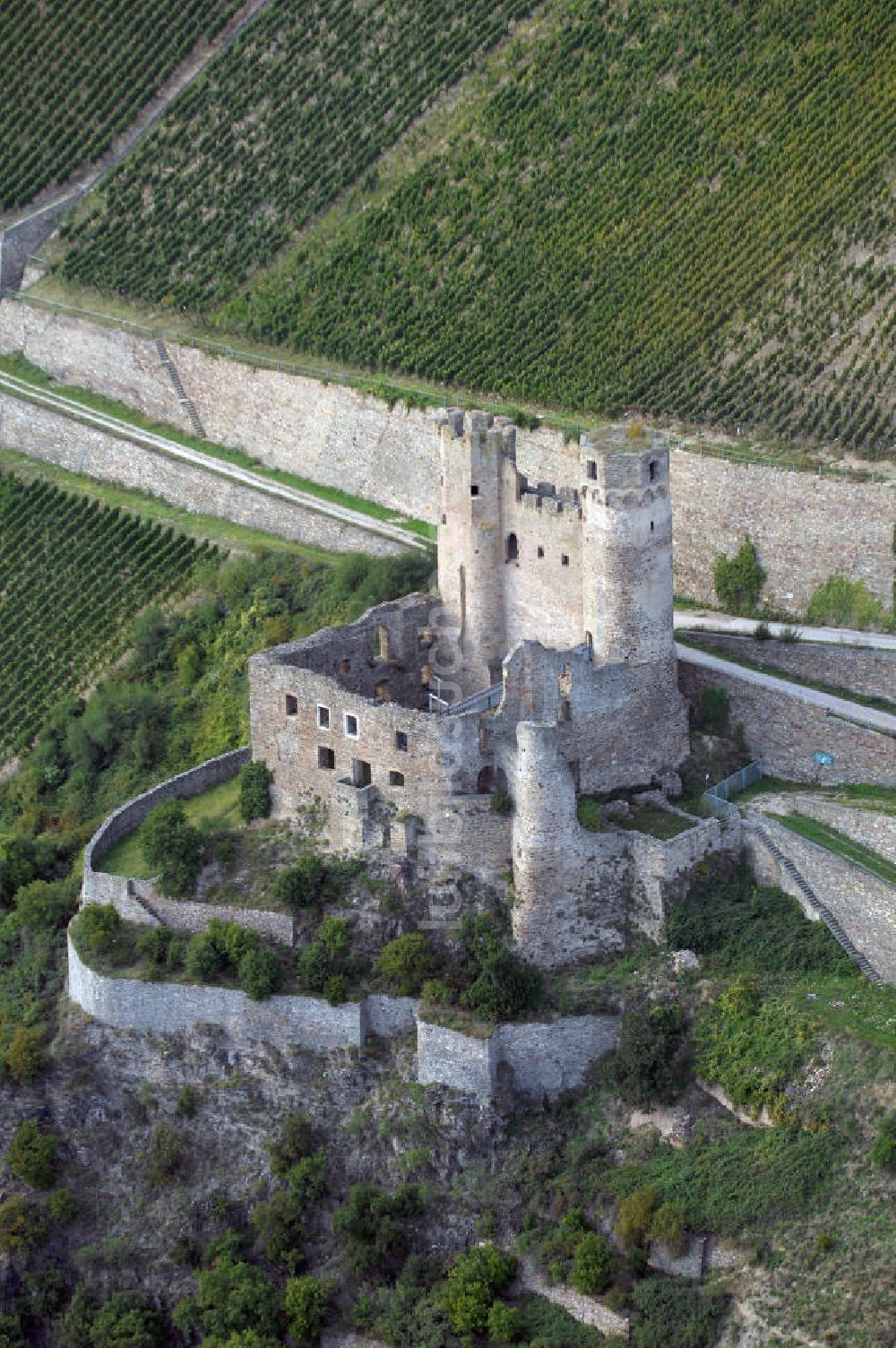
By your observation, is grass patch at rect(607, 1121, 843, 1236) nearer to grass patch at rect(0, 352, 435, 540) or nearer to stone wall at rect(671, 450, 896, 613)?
Result: stone wall at rect(671, 450, 896, 613)

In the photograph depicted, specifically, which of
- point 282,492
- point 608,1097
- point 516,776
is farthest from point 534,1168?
point 282,492

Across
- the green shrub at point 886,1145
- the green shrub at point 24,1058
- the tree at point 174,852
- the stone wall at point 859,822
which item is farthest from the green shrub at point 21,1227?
the stone wall at point 859,822

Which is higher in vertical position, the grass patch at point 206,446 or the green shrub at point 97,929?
the grass patch at point 206,446

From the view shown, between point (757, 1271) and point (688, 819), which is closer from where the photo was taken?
point (757, 1271)

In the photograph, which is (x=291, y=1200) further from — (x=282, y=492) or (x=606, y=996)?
(x=282, y=492)

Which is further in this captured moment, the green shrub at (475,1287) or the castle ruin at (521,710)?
the castle ruin at (521,710)

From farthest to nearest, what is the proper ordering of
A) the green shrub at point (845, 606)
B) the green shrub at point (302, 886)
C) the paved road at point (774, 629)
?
the green shrub at point (845, 606) < the paved road at point (774, 629) < the green shrub at point (302, 886)

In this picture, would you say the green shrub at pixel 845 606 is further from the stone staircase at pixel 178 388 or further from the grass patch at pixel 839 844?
the stone staircase at pixel 178 388
